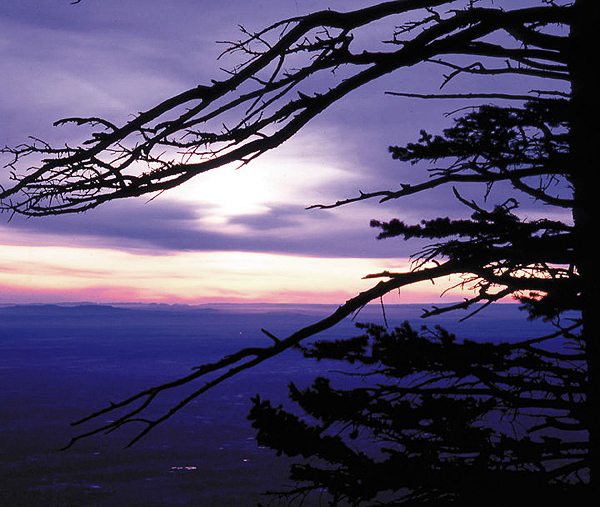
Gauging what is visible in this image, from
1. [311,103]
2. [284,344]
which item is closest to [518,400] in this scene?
[284,344]

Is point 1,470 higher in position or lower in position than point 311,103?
lower

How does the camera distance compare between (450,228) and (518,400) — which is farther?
(450,228)

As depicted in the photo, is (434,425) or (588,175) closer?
(588,175)

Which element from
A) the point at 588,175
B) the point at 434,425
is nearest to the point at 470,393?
the point at 434,425

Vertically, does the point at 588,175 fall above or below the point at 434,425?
above

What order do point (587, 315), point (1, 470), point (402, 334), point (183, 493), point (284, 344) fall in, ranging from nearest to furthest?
point (284, 344) < point (587, 315) < point (402, 334) < point (183, 493) < point (1, 470)

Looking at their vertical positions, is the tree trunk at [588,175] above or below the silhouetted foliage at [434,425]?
above

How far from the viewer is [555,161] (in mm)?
5000

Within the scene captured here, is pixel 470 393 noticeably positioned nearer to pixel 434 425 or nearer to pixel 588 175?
pixel 434 425

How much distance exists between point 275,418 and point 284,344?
1.84 metres

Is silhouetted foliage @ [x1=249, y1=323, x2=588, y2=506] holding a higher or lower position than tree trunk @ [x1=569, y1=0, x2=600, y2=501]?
lower

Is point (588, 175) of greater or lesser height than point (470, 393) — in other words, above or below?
above

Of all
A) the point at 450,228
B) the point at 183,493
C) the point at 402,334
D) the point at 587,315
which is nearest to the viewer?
the point at 587,315

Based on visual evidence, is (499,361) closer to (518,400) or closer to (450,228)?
(518,400)
